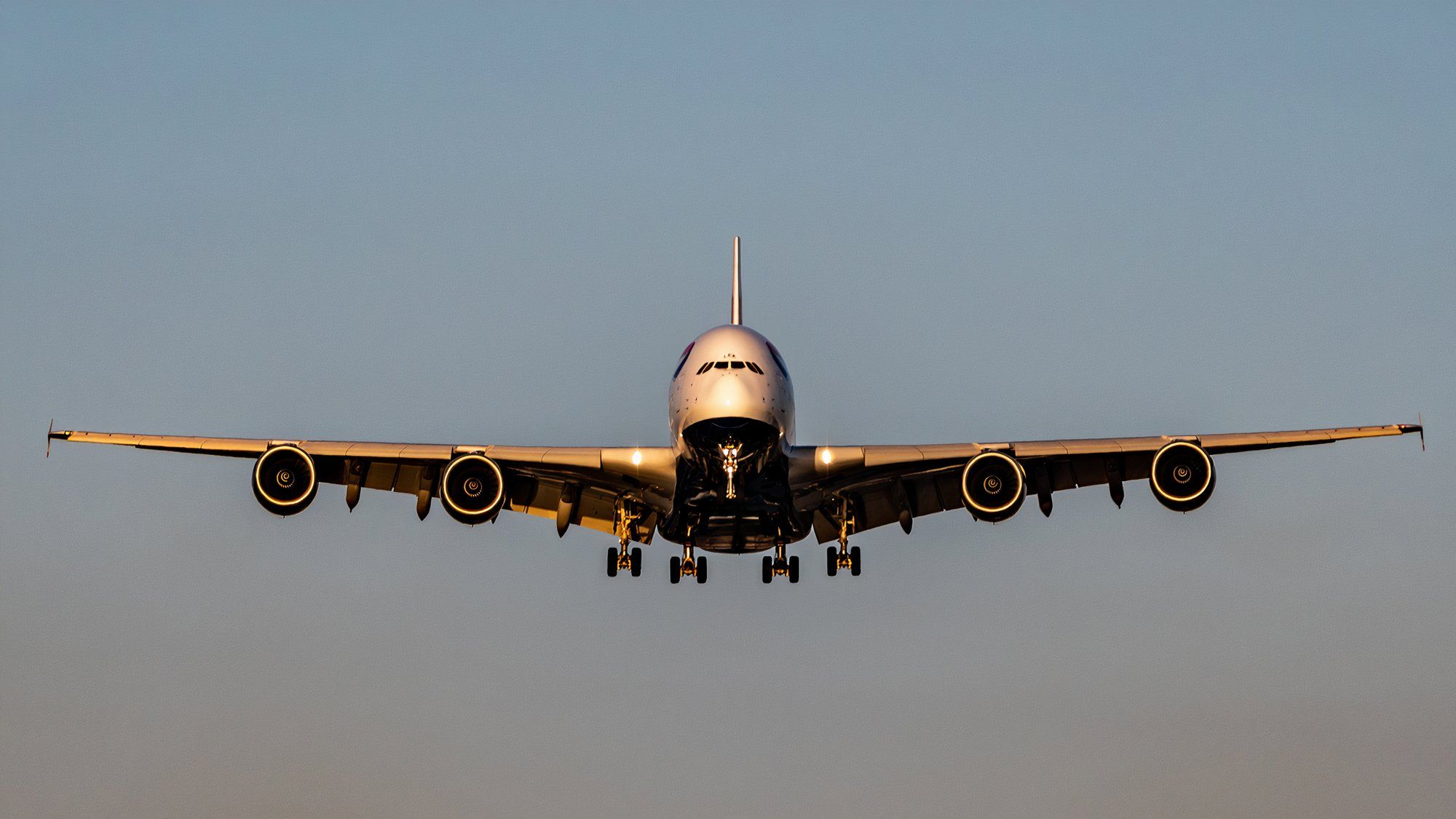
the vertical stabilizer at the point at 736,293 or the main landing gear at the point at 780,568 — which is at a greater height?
the vertical stabilizer at the point at 736,293

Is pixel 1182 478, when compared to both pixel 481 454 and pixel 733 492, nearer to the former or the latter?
pixel 733 492

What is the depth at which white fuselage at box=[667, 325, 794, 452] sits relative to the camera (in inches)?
1698

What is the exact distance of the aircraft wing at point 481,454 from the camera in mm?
46500

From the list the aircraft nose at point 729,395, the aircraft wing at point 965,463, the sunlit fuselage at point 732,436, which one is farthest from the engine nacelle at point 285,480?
the aircraft wing at point 965,463

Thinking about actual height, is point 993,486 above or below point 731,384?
below

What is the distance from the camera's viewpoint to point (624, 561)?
4984 cm

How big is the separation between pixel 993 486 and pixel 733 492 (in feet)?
22.6

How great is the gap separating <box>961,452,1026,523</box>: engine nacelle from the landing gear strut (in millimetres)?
9534

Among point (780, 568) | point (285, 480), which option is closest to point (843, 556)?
point (780, 568)

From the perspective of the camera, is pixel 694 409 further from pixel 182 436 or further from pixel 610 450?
pixel 182 436

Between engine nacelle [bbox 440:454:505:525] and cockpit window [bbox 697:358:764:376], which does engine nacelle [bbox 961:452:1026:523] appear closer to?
cockpit window [bbox 697:358:764:376]

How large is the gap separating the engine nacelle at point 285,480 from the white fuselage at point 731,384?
940 centimetres

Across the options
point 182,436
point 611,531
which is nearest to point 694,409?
point 611,531

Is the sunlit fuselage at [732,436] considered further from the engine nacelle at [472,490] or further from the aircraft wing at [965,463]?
the engine nacelle at [472,490]
